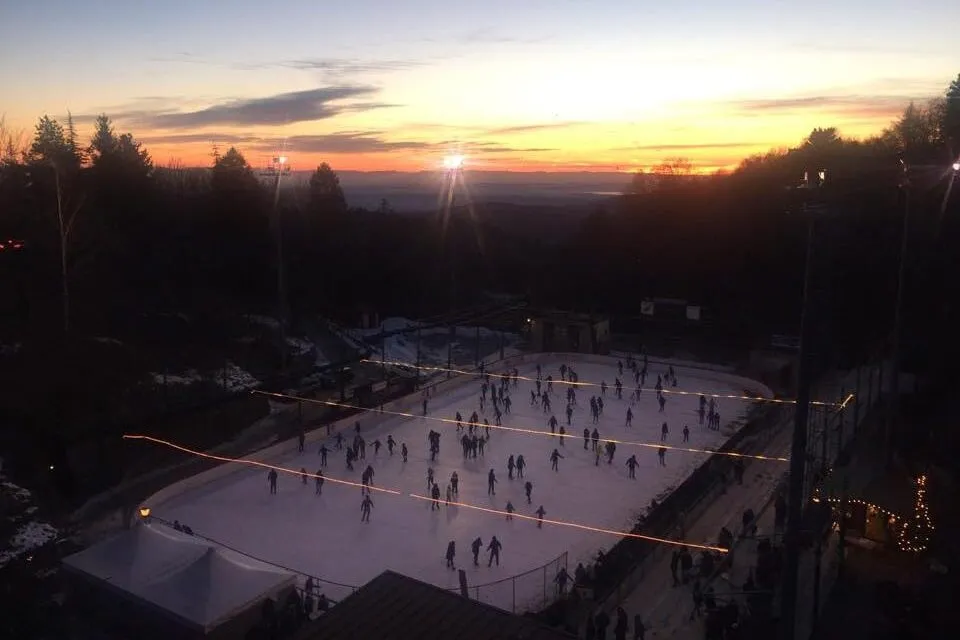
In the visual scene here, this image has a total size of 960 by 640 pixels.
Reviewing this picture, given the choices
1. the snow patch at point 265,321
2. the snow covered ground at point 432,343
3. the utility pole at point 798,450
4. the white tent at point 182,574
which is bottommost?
the snow covered ground at point 432,343

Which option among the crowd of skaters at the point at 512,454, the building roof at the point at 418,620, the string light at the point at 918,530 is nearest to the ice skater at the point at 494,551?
the crowd of skaters at the point at 512,454

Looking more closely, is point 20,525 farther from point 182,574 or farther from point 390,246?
point 390,246

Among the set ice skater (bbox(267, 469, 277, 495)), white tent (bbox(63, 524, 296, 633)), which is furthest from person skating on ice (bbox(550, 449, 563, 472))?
white tent (bbox(63, 524, 296, 633))

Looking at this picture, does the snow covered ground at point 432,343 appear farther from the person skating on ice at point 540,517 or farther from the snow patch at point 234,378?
the person skating on ice at point 540,517

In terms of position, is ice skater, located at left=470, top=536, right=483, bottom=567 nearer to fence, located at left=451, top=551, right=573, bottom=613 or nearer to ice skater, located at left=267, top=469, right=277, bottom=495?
fence, located at left=451, top=551, right=573, bottom=613

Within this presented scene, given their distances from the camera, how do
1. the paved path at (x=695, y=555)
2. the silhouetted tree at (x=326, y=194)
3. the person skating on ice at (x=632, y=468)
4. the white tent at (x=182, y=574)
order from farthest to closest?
the silhouetted tree at (x=326, y=194), the person skating on ice at (x=632, y=468), the paved path at (x=695, y=555), the white tent at (x=182, y=574)

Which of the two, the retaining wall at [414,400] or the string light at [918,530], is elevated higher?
the string light at [918,530]

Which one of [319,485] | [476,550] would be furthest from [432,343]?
[476,550]
